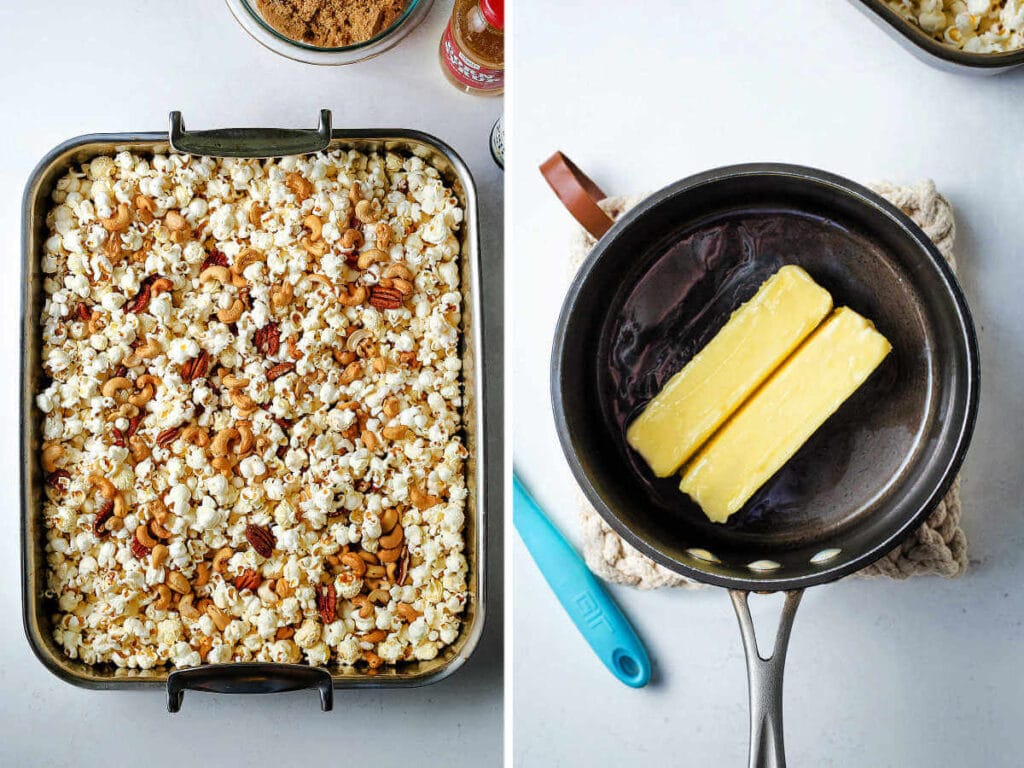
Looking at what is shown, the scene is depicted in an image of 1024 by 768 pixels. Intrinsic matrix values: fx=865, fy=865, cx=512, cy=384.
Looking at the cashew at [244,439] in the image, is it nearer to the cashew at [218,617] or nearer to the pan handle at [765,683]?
the cashew at [218,617]

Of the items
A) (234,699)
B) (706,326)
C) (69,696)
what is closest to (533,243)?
(706,326)

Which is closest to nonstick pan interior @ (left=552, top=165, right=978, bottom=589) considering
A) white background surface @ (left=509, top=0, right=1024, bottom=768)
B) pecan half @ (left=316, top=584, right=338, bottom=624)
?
white background surface @ (left=509, top=0, right=1024, bottom=768)

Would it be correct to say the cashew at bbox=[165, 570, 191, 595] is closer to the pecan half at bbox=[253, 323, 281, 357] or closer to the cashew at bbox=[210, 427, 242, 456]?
the cashew at bbox=[210, 427, 242, 456]

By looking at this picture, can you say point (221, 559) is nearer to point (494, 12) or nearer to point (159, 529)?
point (159, 529)

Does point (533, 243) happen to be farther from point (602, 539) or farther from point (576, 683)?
point (576, 683)

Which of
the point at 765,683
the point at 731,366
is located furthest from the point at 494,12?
the point at 765,683

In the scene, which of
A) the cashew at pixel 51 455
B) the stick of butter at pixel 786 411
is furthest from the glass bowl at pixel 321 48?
the stick of butter at pixel 786 411
